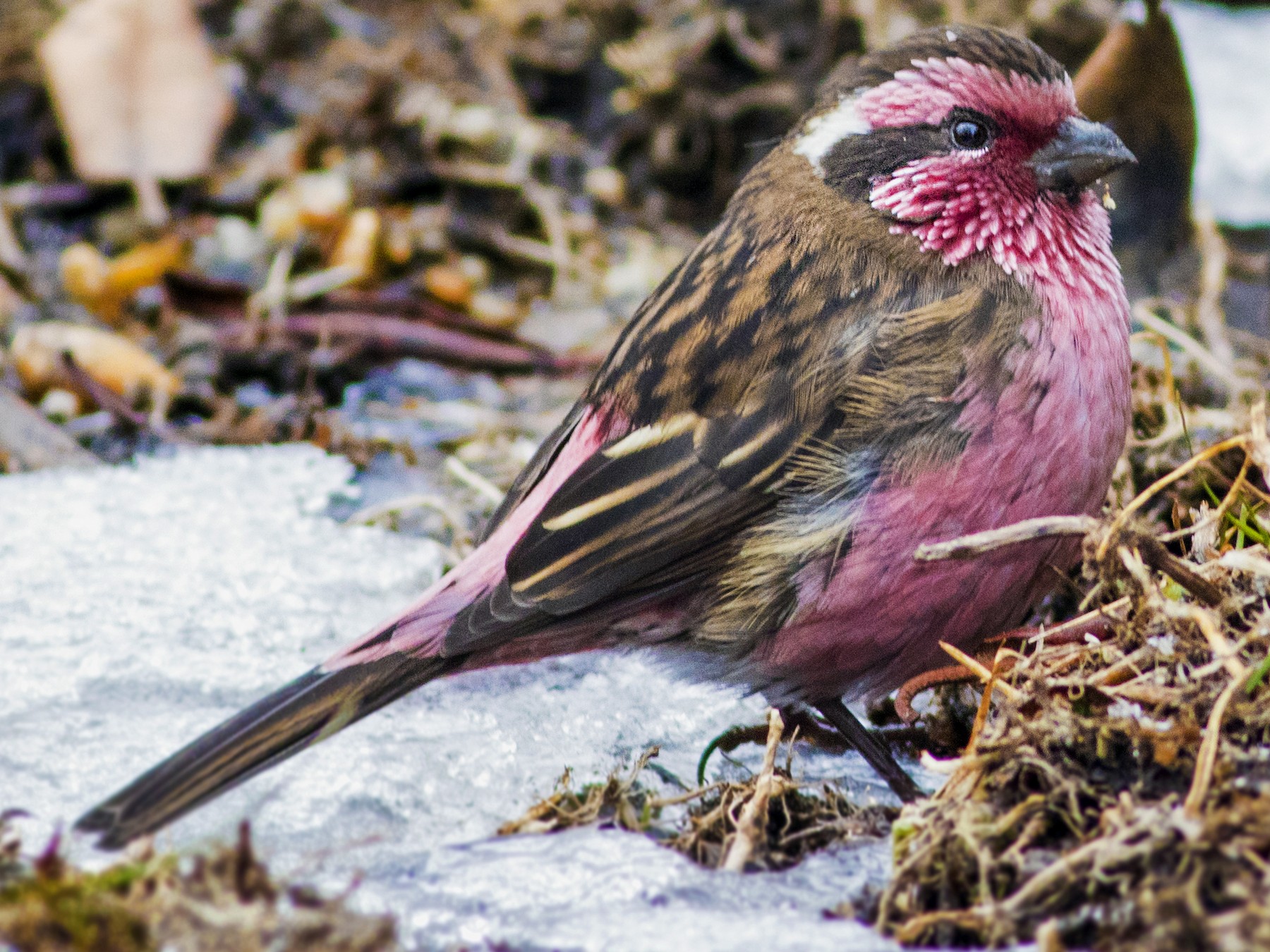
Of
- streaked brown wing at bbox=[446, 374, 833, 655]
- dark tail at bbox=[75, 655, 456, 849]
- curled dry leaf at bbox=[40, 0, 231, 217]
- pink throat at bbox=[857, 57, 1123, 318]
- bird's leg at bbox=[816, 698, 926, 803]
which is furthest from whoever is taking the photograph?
curled dry leaf at bbox=[40, 0, 231, 217]

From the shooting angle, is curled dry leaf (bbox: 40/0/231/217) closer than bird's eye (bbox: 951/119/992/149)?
No

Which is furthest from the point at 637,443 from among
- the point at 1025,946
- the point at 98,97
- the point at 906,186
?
the point at 98,97

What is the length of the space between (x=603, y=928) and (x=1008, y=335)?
149cm

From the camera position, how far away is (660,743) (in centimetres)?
303

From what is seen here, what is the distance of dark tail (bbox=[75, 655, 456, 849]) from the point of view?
236 centimetres

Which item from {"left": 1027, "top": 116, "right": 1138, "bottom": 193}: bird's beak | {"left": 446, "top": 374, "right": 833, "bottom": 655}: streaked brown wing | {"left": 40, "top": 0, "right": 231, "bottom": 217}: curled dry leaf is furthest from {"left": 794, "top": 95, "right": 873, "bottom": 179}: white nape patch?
{"left": 40, "top": 0, "right": 231, "bottom": 217}: curled dry leaf

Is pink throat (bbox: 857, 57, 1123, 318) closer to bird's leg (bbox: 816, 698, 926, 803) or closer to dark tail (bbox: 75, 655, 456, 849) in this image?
bird's leg (bbox: 816, 698, 926, 803)

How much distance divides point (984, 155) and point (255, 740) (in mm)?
1987

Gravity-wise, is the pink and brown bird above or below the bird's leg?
above

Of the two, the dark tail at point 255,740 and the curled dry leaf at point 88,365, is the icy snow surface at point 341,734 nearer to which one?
the dark tail at point 255,740

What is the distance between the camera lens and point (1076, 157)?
3.16 meters

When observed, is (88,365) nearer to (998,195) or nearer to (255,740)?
(255,740)

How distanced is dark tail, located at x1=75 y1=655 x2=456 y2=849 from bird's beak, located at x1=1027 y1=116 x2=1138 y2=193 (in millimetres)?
1708

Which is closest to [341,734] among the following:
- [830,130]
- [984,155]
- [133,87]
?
[830,130]
